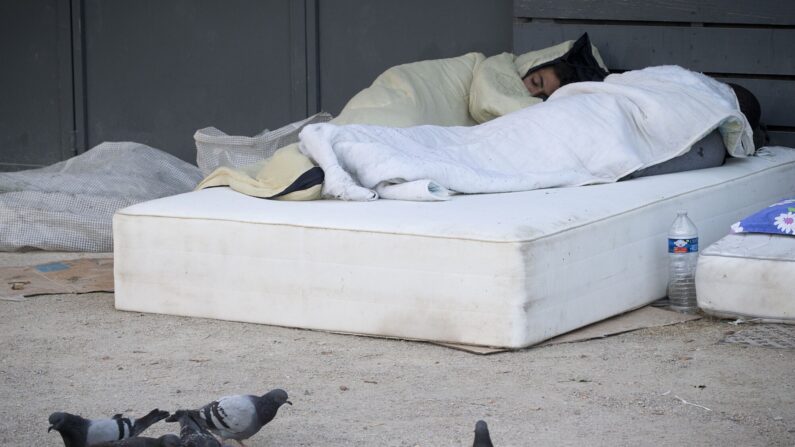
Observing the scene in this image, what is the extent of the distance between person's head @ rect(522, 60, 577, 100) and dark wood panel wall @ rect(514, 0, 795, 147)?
362 mm

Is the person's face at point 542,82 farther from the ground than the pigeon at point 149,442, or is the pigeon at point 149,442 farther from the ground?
the person's face at point 542,82

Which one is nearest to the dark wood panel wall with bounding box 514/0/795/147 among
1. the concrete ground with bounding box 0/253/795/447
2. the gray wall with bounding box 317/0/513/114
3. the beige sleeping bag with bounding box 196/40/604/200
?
the beige sleeping bag with bounding box 196/40/604/200

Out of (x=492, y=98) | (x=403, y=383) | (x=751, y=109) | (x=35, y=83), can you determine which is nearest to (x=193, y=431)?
(x=403, y=383)

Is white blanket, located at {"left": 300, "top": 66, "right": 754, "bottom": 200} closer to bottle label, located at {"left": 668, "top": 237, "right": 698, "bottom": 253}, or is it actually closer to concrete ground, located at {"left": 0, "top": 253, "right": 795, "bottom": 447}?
bottle label, located at {"left": 668, "top": 237, "right": 698, "bottom": 253}

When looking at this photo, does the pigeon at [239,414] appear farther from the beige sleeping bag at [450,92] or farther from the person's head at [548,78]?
the person's head at [548,78]

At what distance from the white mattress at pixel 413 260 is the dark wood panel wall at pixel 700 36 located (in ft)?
4.09

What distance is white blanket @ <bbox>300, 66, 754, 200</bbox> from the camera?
3.96 m

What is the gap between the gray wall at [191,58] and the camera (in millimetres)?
5988

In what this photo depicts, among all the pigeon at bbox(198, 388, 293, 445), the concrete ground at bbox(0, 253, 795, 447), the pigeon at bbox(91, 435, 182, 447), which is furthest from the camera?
the concrete ground at bbox(0, 253, 795, 447)

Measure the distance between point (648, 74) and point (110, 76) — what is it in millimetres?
3317

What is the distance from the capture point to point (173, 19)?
653 centimetres

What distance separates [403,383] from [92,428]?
946 mm

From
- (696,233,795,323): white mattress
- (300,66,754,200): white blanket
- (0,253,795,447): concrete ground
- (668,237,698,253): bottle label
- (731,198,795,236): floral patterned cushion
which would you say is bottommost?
(0,253,795,447): concrete ground

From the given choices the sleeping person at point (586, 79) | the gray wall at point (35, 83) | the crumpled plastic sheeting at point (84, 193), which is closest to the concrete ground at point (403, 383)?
the sleeping person at point (586, 79)
